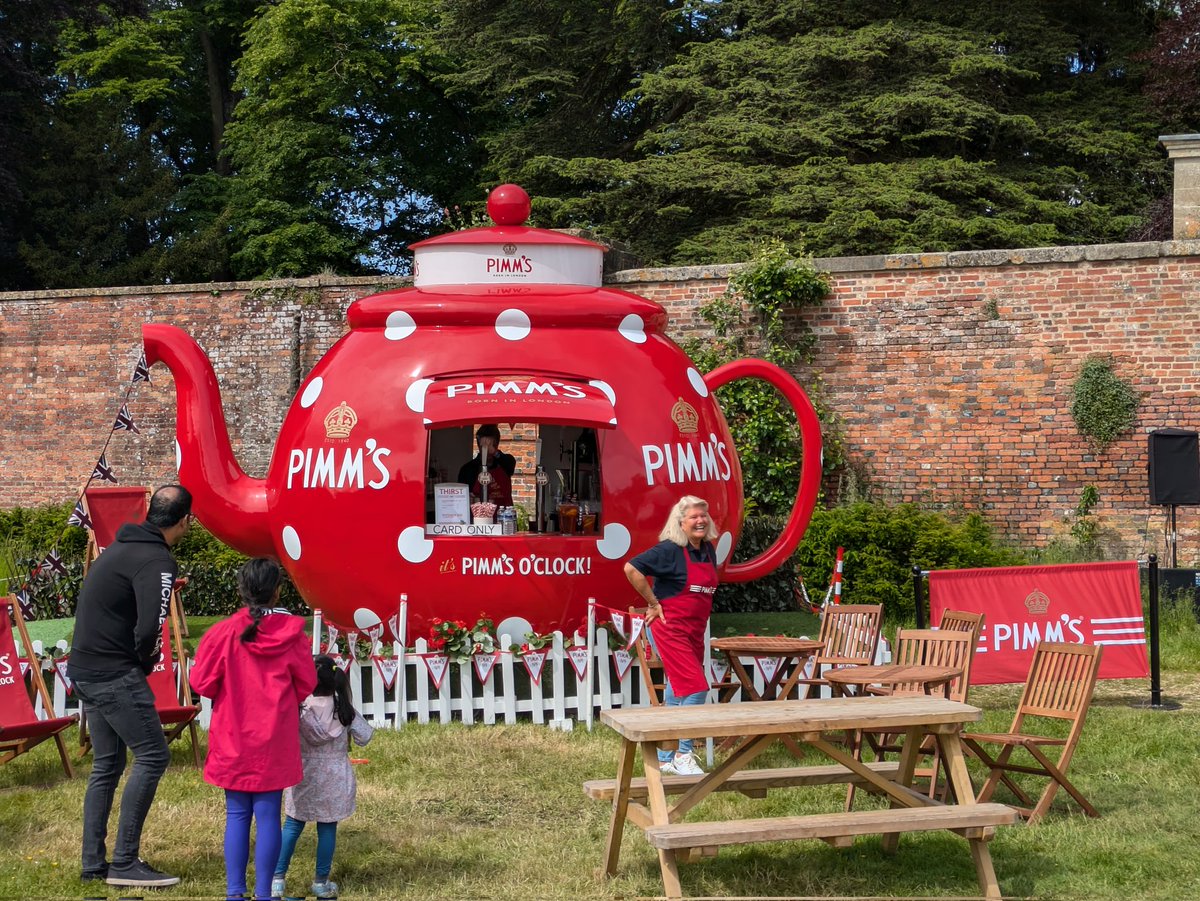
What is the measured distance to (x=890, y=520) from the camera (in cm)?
1202

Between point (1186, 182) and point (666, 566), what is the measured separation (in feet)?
32.5

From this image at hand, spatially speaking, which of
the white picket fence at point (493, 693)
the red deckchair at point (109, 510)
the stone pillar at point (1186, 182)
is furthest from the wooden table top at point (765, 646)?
the stone pillar at point (1186, 182)

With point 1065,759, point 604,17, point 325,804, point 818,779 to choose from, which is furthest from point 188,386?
point 604,17

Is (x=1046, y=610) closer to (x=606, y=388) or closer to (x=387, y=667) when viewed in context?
(x=606, y=388)

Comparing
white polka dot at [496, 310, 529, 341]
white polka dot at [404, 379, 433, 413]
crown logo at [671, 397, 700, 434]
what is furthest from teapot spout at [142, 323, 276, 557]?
crown logo at [671, 397, 700, 434]

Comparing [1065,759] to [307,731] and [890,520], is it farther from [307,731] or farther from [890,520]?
[890,520]

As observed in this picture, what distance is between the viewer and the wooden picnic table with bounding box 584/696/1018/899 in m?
5.00

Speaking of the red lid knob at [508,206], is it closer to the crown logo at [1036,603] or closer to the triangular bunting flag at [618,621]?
the triangular bunting flag at [618,621]

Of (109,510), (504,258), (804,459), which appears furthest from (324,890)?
(804,459)

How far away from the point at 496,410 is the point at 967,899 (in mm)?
4180

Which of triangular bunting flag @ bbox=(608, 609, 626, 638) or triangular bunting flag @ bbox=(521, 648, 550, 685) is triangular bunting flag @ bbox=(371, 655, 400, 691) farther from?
triangular bunting flag @ bbox=(608, 609, 626, 638)

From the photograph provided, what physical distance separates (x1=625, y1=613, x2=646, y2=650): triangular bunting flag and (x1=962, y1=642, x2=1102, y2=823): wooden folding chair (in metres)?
2.06

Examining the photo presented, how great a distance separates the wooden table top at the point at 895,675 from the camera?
6305mm

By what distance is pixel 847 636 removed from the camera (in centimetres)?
809
